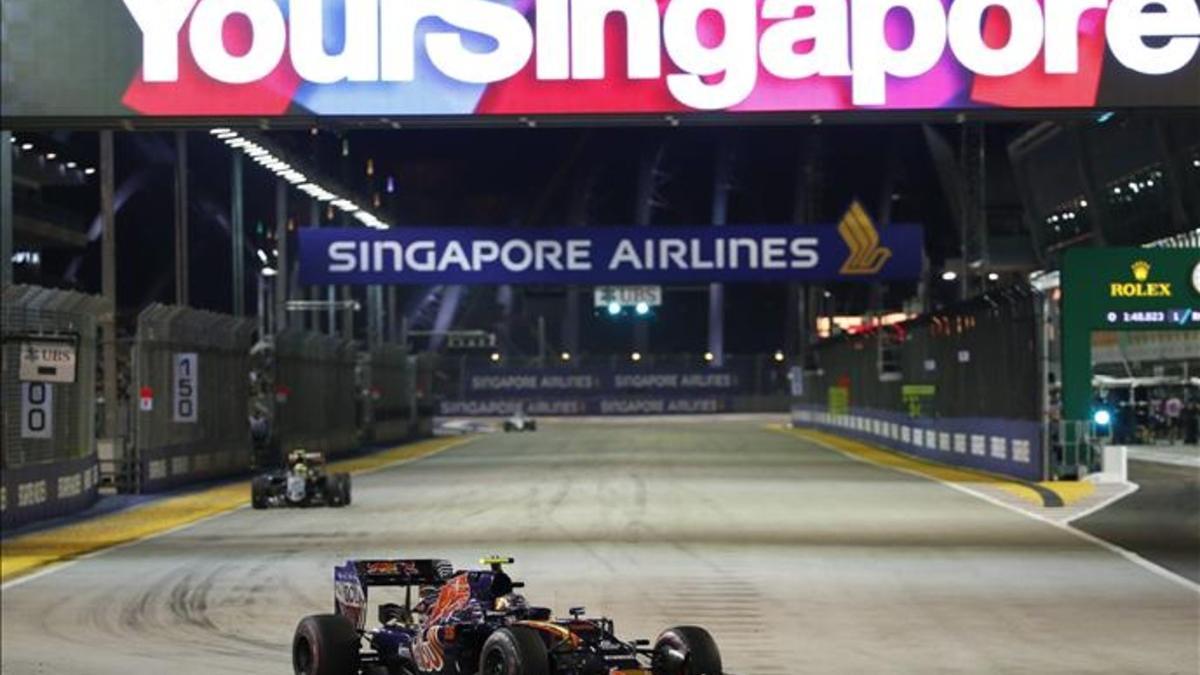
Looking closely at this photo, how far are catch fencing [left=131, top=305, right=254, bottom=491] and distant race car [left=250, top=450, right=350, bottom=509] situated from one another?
624 centimetres

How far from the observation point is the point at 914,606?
1617cm

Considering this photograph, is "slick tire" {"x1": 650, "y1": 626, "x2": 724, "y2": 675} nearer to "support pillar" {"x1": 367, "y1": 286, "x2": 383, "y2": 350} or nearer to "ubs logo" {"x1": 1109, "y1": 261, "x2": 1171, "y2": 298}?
"ubs logo" {"x1": 1109, "y1": 261, "x2": 1171, "y2": 298}

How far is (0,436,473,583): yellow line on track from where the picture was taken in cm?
2156

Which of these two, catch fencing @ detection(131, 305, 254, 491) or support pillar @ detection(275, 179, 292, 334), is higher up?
support pillar @ detection(275, 179, 292, 334)

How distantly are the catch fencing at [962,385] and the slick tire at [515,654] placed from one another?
28.5 metres

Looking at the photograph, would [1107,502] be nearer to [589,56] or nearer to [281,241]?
[589,56]

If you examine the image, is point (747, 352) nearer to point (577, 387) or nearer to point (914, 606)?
point (577, 387)

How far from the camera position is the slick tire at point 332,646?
9.77 m

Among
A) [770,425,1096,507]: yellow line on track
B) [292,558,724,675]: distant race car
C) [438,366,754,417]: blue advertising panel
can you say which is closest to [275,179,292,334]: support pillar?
[770,425,1096,507]: yellow line on track

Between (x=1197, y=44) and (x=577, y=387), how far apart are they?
8802 cm

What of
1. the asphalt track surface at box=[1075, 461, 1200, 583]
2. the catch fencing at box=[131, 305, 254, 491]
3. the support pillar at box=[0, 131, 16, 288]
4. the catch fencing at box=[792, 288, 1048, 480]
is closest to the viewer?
the asphalt track surface at box=[1075, 461, 1200, 583]

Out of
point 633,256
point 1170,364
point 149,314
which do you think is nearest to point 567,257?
point 633,256

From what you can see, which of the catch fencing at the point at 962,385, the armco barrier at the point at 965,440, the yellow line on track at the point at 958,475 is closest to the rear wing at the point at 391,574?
the yellow line on track at the point at 958,475

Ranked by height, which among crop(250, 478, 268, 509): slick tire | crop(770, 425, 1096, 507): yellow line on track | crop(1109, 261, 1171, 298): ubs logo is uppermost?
crop(1109, 261, 1171, 298): ubs logo
